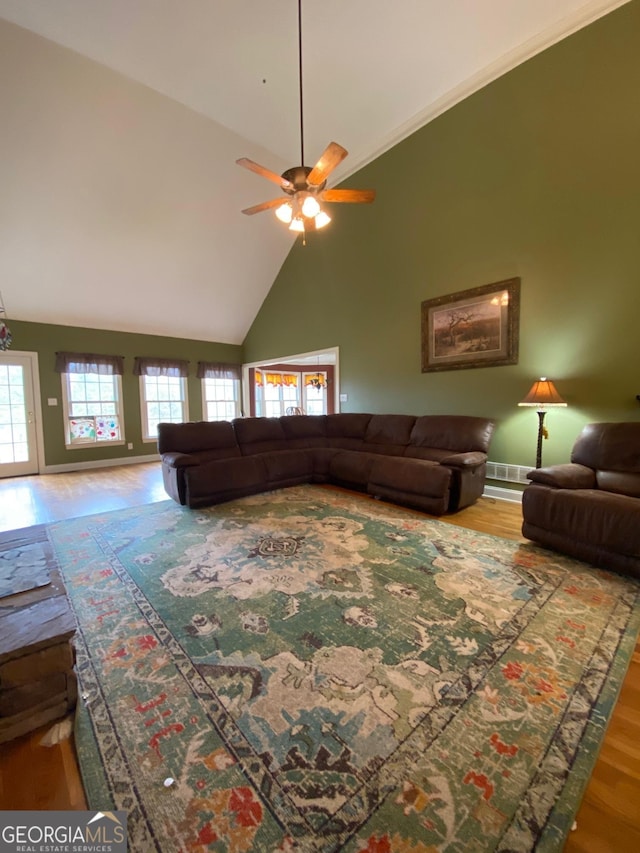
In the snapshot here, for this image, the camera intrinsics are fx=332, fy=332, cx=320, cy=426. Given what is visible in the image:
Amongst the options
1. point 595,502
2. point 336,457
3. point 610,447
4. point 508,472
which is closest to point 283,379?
point 336,457

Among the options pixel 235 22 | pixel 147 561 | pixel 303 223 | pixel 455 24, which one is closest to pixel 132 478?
pixel 147 561

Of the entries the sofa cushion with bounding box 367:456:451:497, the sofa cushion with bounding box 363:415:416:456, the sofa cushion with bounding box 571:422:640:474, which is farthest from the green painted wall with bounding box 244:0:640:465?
the sofa cushion with bounding box 367:456:451:497

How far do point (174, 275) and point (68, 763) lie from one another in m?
6.22

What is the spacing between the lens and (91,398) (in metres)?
6.09

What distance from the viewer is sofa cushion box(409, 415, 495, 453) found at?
365cm

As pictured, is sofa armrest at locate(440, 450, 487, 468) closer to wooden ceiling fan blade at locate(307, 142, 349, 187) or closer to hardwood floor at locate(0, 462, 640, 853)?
hardwood floor at locate(0, 462, 640, 853)

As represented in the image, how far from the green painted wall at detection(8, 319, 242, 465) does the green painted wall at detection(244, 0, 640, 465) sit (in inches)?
160

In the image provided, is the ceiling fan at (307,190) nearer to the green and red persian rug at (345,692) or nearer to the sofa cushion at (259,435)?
the sofa cushion at (259,435)

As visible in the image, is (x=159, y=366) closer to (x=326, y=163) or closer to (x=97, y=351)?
(x=97, y=351)

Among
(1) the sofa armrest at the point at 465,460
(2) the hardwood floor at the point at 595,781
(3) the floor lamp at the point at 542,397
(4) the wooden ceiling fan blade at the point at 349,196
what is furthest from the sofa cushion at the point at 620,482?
(4) the wooden ceiling fan blade at the point at 349,196

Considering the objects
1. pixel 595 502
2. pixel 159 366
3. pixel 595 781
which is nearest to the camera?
pixel 595 781

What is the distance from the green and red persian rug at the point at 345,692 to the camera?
0.90 meters

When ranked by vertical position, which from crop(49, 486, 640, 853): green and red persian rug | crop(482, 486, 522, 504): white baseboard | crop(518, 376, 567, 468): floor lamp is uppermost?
crop(518, 376, 567, 468): floor lamp

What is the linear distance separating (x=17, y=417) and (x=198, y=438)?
145 inches
